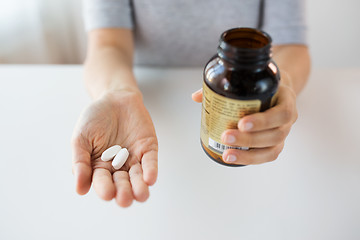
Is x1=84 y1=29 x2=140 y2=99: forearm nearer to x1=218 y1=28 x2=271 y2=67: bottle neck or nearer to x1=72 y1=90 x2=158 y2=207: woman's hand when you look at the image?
x1=72 y1=90 x2=158 y2=207: woman's hand

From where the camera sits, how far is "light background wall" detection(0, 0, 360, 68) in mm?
1444

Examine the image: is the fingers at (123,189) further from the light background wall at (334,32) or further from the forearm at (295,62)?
the light background wall at (334,32)

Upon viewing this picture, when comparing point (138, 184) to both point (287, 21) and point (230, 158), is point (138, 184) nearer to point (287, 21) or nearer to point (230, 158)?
point (230, 158)

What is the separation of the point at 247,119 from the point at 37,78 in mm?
745

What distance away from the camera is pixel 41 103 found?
90 centimetres

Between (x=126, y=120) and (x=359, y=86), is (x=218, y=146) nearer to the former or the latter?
(x=126, y=120)

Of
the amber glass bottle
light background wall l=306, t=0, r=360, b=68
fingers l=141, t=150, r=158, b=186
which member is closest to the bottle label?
the amber glass bottle

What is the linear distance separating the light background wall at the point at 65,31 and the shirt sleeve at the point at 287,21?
0.63m

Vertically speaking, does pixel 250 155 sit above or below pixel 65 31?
above

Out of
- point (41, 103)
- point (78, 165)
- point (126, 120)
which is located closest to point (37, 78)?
point (41, 103)

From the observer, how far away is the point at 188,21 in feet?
3.47

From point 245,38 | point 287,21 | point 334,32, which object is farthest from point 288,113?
point 334,32

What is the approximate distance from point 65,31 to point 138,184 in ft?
4.76

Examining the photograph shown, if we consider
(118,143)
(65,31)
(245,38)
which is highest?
(245,38)
